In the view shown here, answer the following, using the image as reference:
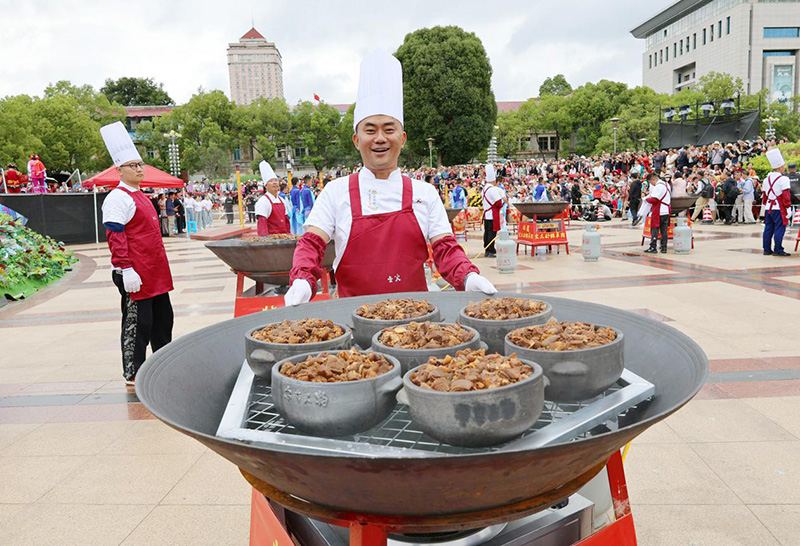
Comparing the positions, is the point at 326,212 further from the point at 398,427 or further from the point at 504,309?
the point at 398,427

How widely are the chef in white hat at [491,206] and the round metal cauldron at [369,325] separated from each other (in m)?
9.21

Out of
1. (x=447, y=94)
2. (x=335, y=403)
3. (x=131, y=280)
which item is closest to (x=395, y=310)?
(x=335, y=403)

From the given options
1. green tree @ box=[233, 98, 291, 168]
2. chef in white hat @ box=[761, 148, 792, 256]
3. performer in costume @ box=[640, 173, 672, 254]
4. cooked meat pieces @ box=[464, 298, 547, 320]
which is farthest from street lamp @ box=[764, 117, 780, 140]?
green tree @ box=[233, 98, 291, 168]

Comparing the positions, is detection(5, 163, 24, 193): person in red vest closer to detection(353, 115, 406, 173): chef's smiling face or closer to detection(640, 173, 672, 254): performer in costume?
detection(640, 173, 672, 254): performer in costume

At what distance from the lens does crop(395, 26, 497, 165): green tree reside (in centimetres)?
4022

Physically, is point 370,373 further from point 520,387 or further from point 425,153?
point 425,153

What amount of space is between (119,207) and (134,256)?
0.34 m

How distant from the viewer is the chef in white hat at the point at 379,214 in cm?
236

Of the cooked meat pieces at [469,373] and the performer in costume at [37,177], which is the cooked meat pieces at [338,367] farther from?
the performer in costume at [37,177]

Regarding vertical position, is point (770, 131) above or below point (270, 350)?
above

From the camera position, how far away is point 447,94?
132 ft

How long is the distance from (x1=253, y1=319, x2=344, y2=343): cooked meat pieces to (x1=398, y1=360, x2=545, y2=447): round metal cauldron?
18.2 inches

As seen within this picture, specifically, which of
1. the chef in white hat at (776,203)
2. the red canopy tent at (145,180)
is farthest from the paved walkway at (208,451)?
the red canopy tent at (145,180)

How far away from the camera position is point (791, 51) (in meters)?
56.1
